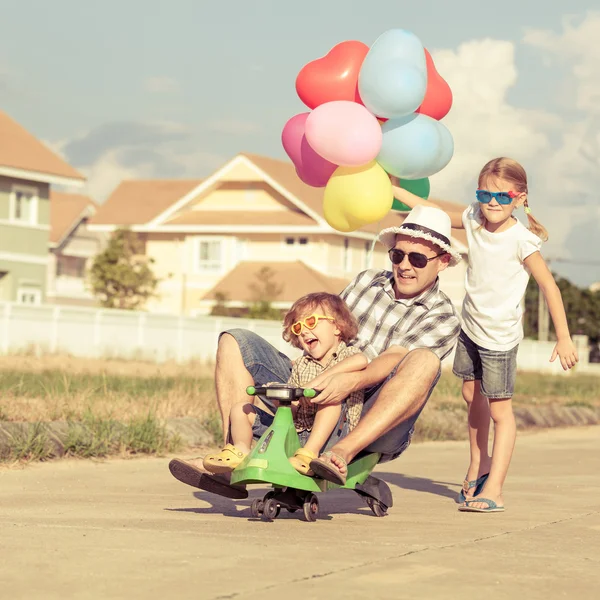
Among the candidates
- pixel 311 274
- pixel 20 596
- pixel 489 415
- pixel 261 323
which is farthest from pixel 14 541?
pixel 311 274

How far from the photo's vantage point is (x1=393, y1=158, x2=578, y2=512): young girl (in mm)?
7133

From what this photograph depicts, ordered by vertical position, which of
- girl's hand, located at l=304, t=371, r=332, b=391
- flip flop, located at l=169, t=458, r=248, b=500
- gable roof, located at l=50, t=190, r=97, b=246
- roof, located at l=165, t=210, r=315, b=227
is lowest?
flip flop, located at l=169, t=458, r=248, b=500

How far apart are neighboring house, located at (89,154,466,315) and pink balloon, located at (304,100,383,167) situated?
44719 mm

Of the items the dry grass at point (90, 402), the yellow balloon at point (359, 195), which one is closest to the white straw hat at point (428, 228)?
the yellow balloon at point (359, 195)

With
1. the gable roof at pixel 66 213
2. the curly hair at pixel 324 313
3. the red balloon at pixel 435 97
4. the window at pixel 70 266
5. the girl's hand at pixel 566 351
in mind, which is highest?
the gable roof at pixel 66 213

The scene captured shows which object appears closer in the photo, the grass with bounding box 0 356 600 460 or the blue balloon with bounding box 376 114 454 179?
the blue balloon with bounding box 376 114 454 179

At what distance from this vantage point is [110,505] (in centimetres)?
671

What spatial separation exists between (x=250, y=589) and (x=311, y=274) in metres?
50.0

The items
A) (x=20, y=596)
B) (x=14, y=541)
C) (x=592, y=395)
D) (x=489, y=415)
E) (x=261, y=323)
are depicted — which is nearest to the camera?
(x=20, y=596)

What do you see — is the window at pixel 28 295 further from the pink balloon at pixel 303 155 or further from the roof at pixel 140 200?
the pink balloon at pixel 303 155

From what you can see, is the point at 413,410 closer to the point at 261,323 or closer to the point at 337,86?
the point at 337,86

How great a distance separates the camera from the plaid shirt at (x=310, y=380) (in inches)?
256

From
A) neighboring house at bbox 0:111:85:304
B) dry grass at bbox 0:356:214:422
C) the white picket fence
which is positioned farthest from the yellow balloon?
neighboring house at bbox 0:111:85:304

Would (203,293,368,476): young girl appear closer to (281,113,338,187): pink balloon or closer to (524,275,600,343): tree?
(281,113,338,187): pink balloon
